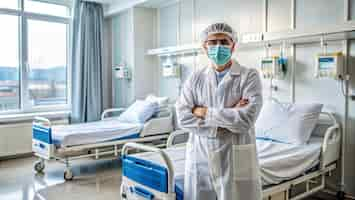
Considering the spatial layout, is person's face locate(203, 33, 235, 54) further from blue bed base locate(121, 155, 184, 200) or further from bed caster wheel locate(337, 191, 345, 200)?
bed caster wheel locate(337, 191, 345, 200)

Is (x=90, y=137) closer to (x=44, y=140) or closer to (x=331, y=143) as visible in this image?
(x=44, y=140)

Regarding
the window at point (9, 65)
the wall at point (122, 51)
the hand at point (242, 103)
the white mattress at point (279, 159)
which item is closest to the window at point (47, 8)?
the window at point (9, 65)

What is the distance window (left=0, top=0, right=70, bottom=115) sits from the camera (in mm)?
4855

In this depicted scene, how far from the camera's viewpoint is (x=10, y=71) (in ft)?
16.1

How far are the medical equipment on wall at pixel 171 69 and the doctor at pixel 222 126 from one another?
266 cm

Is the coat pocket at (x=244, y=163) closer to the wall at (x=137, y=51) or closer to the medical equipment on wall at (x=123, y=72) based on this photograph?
the wall at (x=137, y=51)

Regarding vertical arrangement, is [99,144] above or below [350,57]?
below

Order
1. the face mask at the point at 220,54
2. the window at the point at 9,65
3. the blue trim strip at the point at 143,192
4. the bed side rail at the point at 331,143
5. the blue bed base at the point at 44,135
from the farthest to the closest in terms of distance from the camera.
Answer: the window at the point at 9,65 → the blue bed base at the point at 44,135 → the bed side rail at the point at 331,143 → the blue trim strip at the point at 143,192 → the face mask at the point at 220,54

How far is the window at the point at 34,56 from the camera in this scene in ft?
15.9

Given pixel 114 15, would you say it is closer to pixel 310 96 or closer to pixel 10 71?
pixel 10 71

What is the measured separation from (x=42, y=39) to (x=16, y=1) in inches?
26.9

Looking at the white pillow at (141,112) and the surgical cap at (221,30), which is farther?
the white pillow at (141,112)

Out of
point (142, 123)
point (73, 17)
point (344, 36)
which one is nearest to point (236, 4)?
point (344, 36)

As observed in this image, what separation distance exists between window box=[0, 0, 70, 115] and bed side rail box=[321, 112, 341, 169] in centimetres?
424
